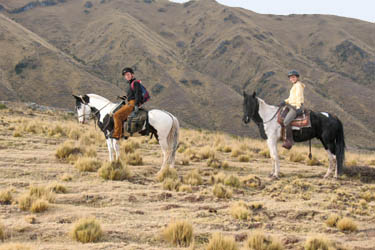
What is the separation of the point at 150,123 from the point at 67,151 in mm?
3451

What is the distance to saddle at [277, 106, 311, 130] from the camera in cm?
1009

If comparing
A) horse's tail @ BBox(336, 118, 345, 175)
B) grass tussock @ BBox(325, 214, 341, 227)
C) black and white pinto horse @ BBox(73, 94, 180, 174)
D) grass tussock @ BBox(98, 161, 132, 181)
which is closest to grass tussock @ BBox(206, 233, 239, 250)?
grass tussock @ BBox(325, 214, 341, 227)

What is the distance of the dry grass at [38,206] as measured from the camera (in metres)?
5.91

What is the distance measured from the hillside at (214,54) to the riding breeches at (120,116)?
53.5 m

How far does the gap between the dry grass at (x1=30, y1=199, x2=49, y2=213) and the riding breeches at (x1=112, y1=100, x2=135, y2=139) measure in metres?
3.94

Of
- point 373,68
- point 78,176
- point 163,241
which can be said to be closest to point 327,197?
point 163,241

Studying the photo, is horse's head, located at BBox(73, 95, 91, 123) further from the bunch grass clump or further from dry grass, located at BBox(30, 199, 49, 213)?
the bunch grass clump

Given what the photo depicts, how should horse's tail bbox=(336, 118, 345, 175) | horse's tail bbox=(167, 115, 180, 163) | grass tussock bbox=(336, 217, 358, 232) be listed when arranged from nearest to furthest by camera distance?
grass tussock bbox=(336, 217, 358, 232) → horse's tail bbox=(336, 118, 345, 175) → horse's tail bbox=(167, 115, 180, 163)

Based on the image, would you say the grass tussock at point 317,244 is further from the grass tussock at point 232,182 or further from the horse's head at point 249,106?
the horse's head at point 249,106

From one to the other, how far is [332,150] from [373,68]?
101 meters

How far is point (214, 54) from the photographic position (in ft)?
317

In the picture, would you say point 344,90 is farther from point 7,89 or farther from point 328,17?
point 7,89

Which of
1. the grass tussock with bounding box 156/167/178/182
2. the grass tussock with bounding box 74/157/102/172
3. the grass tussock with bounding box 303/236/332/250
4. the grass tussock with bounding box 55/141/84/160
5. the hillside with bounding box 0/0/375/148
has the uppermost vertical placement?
the hillside with bounding box 0/0/375/148

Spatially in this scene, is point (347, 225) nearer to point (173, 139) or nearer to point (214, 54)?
point (173, 139)
